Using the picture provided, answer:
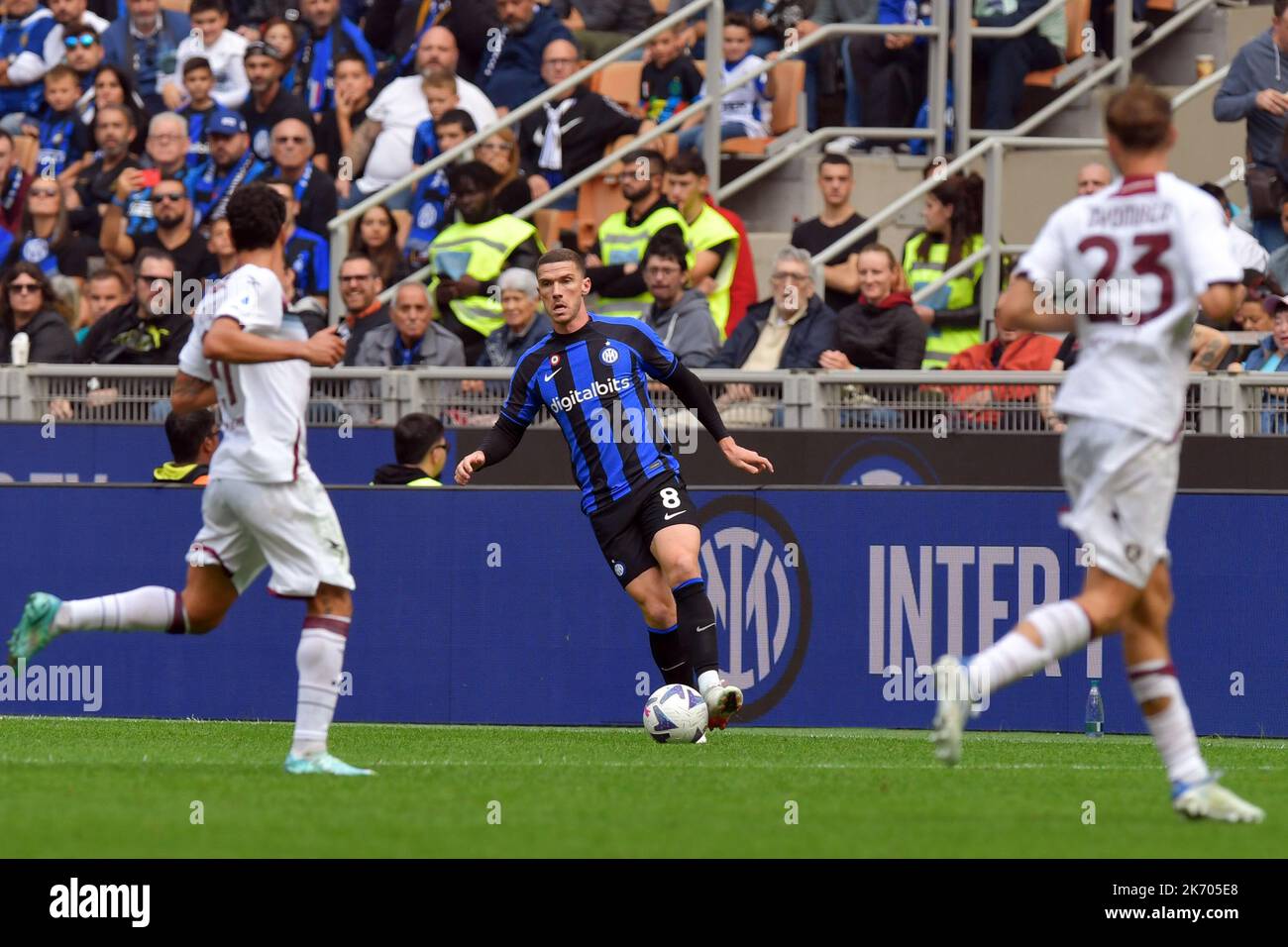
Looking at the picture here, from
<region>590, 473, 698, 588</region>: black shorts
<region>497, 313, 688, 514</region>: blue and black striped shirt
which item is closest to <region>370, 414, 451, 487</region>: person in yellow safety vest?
<region>497, 313, 688, 514</region>: blue and black striped shirt

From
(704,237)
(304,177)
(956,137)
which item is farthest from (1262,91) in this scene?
(304,177)

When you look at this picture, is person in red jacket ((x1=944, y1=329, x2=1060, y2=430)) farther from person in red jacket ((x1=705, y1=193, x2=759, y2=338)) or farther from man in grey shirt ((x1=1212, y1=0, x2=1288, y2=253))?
man in grey shirt ((x1=1212, y1=0, x2=1288, y2=253))

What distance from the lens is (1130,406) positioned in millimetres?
7336

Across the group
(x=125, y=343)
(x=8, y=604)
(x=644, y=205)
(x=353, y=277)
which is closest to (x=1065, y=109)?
(x=644, y=205)

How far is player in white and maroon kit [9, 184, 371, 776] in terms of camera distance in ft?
28.0

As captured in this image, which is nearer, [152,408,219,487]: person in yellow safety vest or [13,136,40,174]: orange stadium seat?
[152,408,219,487]: person in yellow safety vest

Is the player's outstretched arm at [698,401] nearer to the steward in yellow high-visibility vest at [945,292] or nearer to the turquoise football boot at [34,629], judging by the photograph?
the turquoise football boot at [34,629]

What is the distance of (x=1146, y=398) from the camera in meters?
7.35

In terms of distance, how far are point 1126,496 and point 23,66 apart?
16382 mm

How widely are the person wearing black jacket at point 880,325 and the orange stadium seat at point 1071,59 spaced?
4.57 m

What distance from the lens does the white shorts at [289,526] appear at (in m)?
8.61

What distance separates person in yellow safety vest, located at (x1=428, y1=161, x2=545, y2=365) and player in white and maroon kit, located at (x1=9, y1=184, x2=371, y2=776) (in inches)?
289

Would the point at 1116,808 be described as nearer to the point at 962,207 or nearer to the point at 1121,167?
the point at 1121,167

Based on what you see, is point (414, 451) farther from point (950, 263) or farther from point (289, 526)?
point (289, 526)
